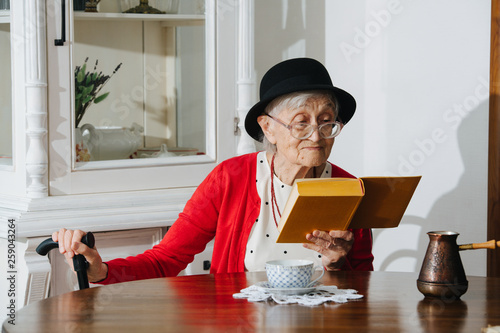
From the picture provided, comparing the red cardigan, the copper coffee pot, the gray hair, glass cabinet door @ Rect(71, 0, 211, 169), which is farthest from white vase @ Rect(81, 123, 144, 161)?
the copper coffee pot

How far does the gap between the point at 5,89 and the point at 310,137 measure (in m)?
1.13

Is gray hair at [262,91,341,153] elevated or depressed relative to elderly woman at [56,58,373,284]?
elevated

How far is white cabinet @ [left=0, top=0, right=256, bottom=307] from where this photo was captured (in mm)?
2369

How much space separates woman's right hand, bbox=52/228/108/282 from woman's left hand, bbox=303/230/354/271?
55 centimetres

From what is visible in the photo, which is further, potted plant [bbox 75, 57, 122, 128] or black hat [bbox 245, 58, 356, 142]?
potted plant [bbox 75, 57, 122, 128]

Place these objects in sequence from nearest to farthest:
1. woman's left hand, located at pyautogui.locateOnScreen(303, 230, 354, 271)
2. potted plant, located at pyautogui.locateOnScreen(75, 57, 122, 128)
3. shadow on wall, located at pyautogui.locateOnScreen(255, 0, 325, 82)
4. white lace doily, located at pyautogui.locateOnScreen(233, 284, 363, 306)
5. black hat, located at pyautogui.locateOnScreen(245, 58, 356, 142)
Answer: white lace doily, located at pyautogui.locateOnScreen(233, 284, 363, 306), woman's left hand, located at pyautogui.locateOnScreen(303, 230, 354, 271), black hat, located at pyautogui.locateOnScreen(245, 58, 356, 142), potted plant, located at pyautogui.locateOnScreen(75, 57, 122, 128), shadow on wall, located at pyautogui.locateOnScreen(255, 0, 325, 82)

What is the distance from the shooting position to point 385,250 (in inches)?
116

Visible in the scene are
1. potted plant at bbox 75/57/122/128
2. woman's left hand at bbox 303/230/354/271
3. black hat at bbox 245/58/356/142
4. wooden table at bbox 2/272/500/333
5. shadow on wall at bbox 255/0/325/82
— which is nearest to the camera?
wooden table at bbox 2/272/500/333


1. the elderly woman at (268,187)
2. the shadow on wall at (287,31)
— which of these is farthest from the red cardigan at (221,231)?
the shadow on wall at (287,31)

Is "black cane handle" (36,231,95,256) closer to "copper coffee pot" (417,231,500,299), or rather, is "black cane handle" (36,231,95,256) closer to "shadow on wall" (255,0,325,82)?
"copper coffee pot" (417,231,500,299)

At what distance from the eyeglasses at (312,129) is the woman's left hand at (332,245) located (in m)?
0.35

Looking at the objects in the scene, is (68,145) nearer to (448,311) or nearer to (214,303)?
(214,303)

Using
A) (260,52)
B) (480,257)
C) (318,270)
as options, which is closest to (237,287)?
(318,270)

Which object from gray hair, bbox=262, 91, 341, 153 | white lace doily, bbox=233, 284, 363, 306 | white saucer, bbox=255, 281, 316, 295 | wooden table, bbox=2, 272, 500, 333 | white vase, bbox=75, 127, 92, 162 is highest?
gray hair, bbox=262, 91, 341, 153
